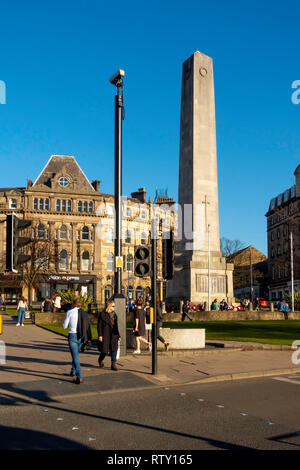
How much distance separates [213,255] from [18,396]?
952 inches

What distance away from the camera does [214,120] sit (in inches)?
1302

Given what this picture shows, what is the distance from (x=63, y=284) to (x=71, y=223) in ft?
27.9

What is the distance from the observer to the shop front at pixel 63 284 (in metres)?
65.8

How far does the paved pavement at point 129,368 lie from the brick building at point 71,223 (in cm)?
4931

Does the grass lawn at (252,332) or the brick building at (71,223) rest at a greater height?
the brick building at (71,223)

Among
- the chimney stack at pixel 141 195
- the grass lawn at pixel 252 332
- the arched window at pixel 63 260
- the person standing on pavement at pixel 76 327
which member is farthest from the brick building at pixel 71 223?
the person standing on pavement at pixel 76 327

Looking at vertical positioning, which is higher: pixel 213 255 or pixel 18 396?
pixel 213 255

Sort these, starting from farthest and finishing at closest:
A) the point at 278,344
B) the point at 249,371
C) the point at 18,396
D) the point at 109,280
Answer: the point at 109,280 < the point at 278,344 < the point at 249,371 < the point at 18,396

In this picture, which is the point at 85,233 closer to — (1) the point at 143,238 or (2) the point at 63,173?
(2) the point at 63,173

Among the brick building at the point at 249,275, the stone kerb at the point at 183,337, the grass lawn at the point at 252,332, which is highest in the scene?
the brick building at the point at 249,275

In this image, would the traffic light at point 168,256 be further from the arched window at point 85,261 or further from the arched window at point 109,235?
the arched window at point 109,235

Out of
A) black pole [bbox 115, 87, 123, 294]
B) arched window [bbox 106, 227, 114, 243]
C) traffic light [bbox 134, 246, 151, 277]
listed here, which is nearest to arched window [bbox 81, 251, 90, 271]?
arched window [bbox 106, 227, 114, 243]
